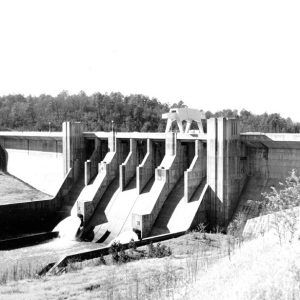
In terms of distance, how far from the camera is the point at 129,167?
3297cm

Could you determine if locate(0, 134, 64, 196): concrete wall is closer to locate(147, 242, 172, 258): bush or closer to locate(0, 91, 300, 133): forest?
locate(147, 242, 172, 258): bush

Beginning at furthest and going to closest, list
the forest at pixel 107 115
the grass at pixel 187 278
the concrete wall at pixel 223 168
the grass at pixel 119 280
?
the forest at pixel 107 115, the concrete wall at pixel 223 168, the grass at pixel 119 280, the grass at pixel 187 278

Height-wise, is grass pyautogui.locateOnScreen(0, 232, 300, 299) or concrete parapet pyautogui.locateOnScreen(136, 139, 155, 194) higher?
concrete parapet pyautogui.locateOnScreen(136, 139, 155, 194)

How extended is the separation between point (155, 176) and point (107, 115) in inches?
2335

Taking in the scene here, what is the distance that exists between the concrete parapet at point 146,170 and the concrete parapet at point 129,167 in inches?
72.2

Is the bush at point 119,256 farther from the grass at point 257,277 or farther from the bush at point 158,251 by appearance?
the grass at point 257,277

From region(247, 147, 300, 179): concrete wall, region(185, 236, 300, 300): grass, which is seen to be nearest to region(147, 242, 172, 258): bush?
region(185, 236, 300, 300): grass

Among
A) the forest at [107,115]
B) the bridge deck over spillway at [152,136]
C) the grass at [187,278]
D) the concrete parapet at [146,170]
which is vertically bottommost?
the grass at [187,278]

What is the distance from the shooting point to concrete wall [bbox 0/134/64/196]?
40938mm

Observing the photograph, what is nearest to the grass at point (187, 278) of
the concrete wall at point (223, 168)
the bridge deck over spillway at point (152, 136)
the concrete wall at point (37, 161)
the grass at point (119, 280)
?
the grass at point (119, 280)

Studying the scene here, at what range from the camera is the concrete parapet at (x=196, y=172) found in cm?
2734

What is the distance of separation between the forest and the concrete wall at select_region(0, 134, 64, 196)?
1086 inches

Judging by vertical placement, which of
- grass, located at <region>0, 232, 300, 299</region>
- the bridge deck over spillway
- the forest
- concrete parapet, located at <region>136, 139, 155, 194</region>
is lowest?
grass, located at <region>0, 232, 300, 299</region>

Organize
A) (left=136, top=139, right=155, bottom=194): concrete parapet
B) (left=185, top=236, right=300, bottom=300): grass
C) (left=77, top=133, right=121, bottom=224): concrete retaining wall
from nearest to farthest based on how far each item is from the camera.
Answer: (left=185, top=236, right=300, bottom=300): grass → (left=136, top=139, right=155, bottom=194): concrete parapet → (left=77, top=133, right=121, bottom=224): concrete retaining wall
